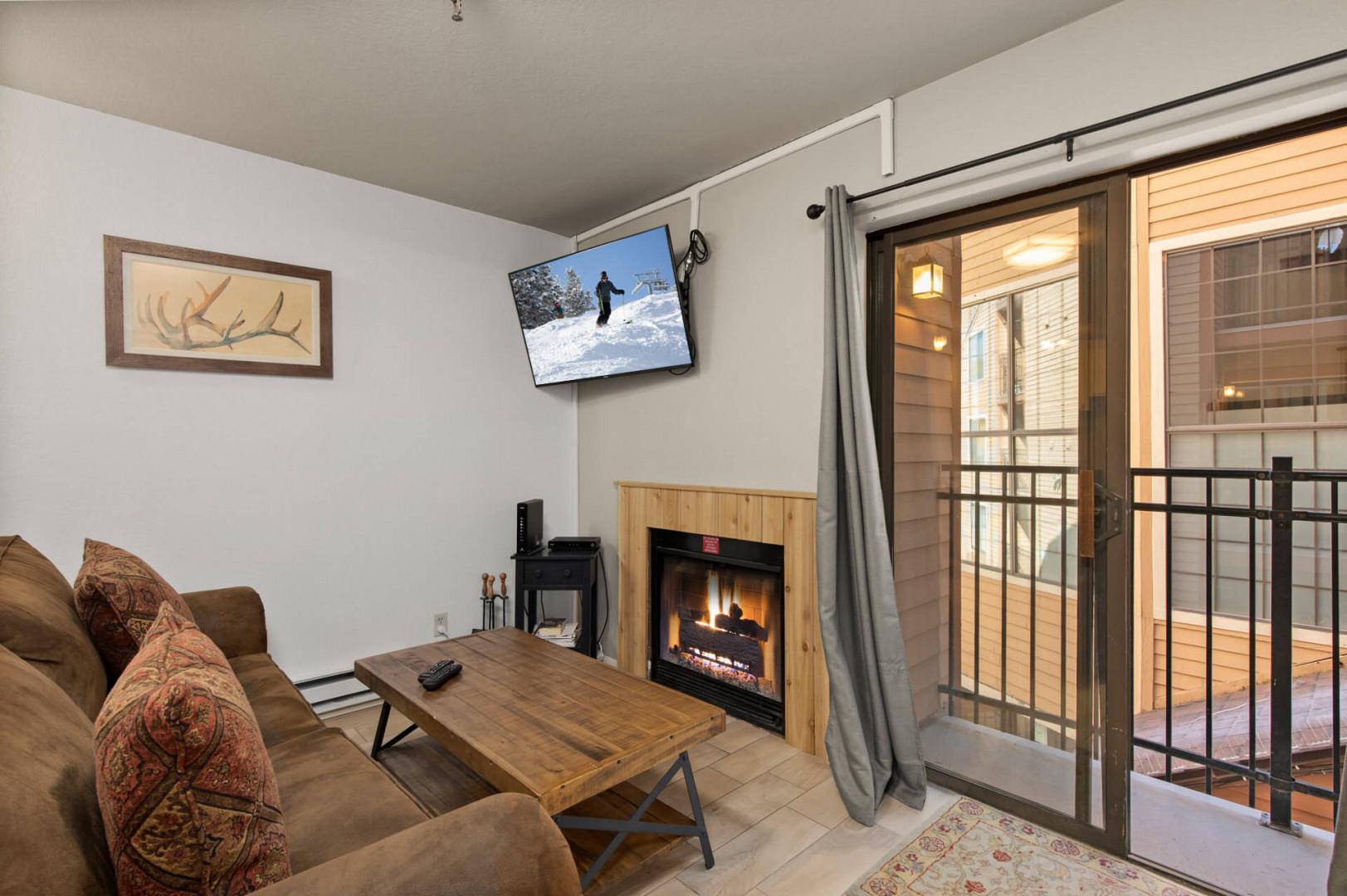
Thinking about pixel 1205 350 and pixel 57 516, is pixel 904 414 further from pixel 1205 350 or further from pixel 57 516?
pixel 57 516

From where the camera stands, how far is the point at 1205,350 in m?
1.91

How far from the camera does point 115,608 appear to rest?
1.58m

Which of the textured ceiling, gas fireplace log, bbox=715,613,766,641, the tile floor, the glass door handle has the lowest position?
the tile floor

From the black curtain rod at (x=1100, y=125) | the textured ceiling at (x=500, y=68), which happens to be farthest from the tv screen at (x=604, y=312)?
the black curtain rod at (x=1100, y=125)

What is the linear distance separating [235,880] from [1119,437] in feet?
7.47

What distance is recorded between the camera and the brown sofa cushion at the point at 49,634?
4.12 ft

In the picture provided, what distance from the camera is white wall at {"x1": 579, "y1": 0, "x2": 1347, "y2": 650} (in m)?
1.60

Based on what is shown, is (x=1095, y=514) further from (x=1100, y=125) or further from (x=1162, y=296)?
(x=1100, y=125)

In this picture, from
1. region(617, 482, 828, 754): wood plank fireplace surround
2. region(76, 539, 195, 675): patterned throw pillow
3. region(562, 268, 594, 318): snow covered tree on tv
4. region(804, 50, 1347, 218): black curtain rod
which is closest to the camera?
region(804, 50, 1347, 218): black curtain rod

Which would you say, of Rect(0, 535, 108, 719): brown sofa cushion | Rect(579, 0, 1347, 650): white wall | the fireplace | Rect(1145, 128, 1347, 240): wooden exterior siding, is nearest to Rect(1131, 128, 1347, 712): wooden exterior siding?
Rect(1145, 128, 1347, 240): wooden exterior siding

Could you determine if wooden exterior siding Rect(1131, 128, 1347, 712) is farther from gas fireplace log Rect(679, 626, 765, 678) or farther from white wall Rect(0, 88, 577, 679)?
white wall Rect(0, 88, 577, 679)

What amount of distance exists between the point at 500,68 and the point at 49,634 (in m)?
2.02

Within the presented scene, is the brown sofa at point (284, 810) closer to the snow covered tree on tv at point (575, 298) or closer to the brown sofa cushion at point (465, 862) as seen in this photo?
the brown sofa cushion at point (465, 862)

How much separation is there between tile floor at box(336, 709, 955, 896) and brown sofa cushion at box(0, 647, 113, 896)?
52.4 inches
